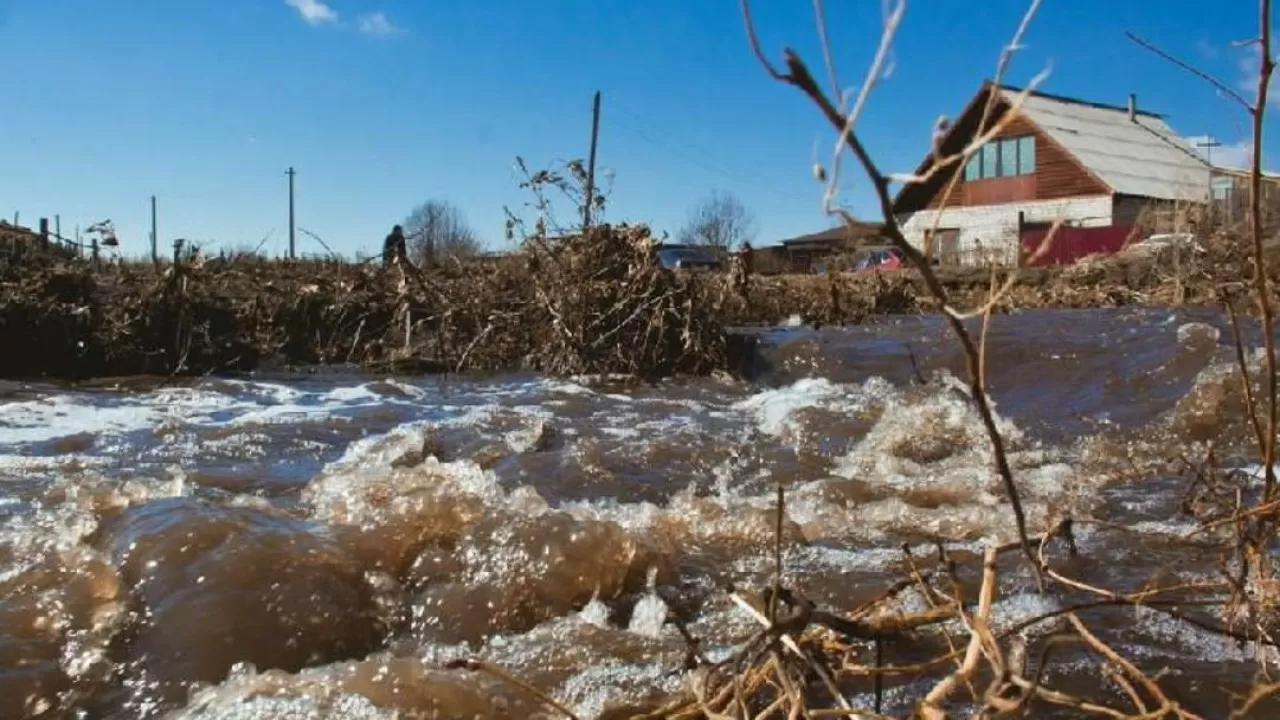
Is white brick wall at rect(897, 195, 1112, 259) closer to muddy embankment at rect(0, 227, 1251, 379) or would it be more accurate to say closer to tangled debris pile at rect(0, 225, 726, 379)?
muddy embankment at rect(0, 227, 1251, 379)

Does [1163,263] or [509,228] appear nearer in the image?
[509,228]

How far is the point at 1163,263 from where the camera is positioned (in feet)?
57.9

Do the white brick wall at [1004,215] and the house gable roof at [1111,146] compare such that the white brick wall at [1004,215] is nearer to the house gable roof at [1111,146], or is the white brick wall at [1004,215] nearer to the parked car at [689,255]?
the house gable roof at [1111,146]

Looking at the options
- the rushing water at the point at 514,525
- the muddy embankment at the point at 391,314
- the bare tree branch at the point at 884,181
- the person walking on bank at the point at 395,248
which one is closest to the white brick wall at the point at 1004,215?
the muddy embankment at the point at 391,314

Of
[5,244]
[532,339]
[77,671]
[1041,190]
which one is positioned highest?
[1041,190]

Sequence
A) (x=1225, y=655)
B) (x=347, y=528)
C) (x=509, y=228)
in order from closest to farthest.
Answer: (x=1225, y=655) → (x=347, y=528) → (x=509, y=228)

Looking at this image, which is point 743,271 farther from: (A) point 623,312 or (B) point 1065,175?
(B) point 1065,175

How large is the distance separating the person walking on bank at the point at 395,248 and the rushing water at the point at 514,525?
447cm

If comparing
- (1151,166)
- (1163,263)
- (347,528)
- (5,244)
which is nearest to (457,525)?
(347,528)

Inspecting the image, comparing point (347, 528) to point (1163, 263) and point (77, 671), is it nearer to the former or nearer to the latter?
point (77, 671)

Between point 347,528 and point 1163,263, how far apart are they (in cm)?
1713

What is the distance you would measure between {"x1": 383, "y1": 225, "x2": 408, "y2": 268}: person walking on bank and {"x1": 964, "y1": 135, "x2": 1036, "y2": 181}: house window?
2719 centimetres

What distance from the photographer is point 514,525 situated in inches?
160

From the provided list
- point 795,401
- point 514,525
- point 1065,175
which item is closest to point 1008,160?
point 1065,175
